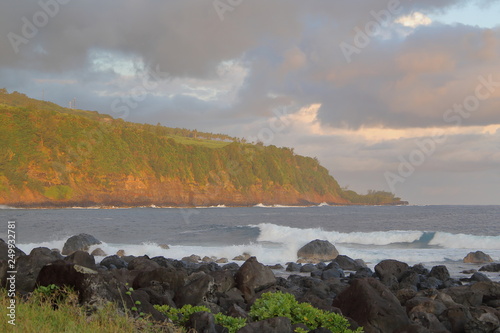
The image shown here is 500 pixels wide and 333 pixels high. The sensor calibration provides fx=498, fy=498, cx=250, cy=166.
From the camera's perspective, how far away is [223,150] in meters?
176

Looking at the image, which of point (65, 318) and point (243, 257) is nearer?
point (65, 318)

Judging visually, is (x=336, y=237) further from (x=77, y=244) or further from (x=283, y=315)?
(x=283, y=315)

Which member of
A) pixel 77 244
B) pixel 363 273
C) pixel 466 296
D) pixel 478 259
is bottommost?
pixel 77 244

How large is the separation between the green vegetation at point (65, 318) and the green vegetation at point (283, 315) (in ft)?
3.29

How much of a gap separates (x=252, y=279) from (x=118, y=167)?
430 ft

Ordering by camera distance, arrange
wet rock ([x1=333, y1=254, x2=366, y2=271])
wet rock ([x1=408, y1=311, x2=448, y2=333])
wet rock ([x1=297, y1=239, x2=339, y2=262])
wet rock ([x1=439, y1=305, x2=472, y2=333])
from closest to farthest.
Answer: wet rock ([x1=408, y1=311, x2=448, y2=333]) → wet rock ([x1=439, y1=305, x2=472, y2=333]) → wet rock ([x1=333, y1=254, x2=366, y2=271]) → wet rock ([x1=297, y1=239, x2=339, y2=262])

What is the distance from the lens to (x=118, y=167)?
461 feet

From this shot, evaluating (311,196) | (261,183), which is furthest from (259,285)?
(311,196)

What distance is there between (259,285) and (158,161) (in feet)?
460

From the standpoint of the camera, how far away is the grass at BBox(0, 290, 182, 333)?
7297 millimetres

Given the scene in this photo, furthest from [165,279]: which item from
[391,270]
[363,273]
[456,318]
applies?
[363,273]

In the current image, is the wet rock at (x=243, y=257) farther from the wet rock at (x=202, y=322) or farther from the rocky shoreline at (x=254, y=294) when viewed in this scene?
the wet rock at (x=202, y=322)

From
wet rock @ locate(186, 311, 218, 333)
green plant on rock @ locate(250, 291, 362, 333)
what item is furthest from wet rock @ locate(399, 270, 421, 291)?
wet rock @ locate(186, 311, 218, 333)

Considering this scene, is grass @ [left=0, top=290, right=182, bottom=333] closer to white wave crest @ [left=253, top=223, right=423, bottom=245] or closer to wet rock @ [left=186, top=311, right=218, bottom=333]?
wet rock @ [left=186, top=311, right=218, bottom=333]
